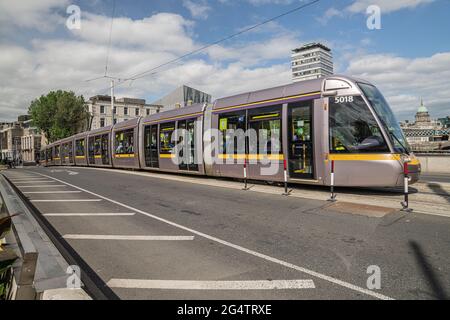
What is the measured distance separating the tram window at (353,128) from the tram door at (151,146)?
10.7 metres

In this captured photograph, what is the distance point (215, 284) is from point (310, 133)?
6.82 m

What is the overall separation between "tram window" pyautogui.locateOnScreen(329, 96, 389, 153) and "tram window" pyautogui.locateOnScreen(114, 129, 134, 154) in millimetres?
14174

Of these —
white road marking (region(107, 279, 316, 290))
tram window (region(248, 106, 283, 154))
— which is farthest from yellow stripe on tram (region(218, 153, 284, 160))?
white road marking (region(107, 279, 316, 290))

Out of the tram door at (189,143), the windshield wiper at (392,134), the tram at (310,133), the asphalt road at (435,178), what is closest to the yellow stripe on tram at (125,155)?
the tram at (310,133)

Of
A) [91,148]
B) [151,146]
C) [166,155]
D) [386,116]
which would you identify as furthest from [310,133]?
[91,148]

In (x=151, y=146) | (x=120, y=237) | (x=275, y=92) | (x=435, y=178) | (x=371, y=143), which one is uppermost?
(x=275, y=92)

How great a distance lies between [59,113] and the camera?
6309cm

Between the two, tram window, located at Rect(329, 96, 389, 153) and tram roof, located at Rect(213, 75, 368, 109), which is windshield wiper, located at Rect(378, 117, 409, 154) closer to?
tram window, located at Rect(329, 96, 389, 153)

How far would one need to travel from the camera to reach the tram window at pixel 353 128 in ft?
28.4

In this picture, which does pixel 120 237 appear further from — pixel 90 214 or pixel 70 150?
pixel 70 150

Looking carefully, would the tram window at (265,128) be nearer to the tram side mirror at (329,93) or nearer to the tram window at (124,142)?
the tram side mirror at (329,93)
